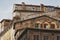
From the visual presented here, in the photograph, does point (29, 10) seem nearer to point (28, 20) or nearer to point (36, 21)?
point (28, 20)

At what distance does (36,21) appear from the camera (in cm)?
7362

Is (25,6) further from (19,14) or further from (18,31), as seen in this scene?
(18,31)

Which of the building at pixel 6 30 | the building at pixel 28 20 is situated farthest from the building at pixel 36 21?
the building at pixel 6 30

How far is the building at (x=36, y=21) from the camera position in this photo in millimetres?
58219

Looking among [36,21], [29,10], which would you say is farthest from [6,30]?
[36,21]

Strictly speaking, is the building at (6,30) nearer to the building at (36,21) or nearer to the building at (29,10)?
the building at (29,10)

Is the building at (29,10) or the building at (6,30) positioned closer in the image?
the building at (29,10)

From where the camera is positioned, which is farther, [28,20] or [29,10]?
[29,10]

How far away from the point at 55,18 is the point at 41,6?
844 centimetres

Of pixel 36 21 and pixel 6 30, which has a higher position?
pixel 36 21

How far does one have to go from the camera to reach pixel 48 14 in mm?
74562

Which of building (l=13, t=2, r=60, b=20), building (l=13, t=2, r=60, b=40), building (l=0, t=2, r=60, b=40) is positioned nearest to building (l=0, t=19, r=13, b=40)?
building (l=0, t=2, r=60, b=40)

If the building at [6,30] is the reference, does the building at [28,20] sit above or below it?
above

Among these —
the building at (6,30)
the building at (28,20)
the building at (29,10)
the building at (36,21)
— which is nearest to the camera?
the building at (36,21)
